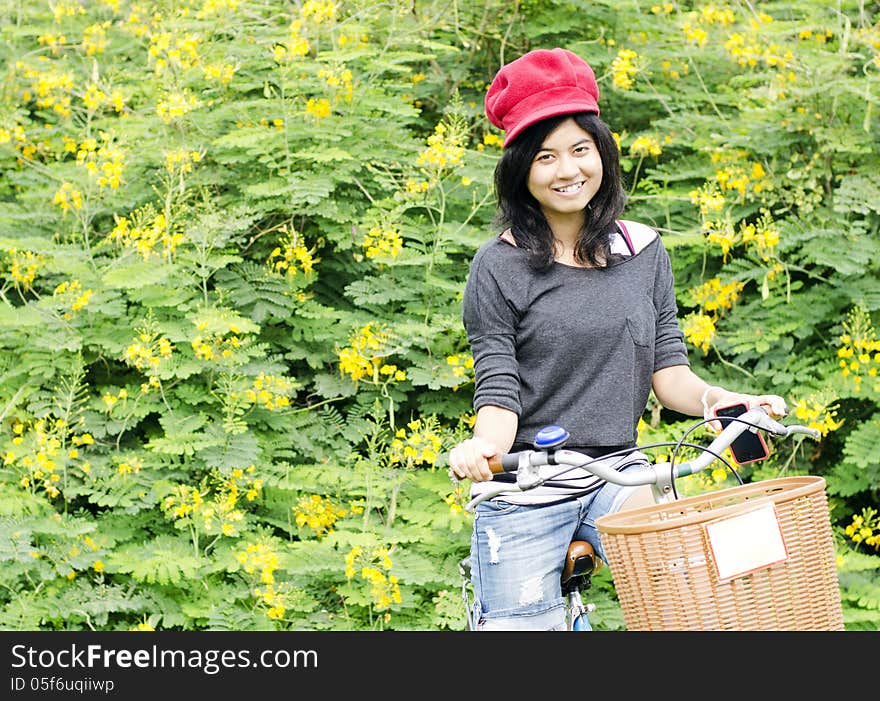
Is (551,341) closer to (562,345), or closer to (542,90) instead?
(562,345)

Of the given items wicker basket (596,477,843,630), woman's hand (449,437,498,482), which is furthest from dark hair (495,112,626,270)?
wicker basket (596,477,843,630)

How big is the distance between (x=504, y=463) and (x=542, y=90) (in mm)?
917

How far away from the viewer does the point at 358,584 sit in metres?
4.26

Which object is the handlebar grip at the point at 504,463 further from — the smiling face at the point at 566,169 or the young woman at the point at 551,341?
the smiling face at the point at 566,169

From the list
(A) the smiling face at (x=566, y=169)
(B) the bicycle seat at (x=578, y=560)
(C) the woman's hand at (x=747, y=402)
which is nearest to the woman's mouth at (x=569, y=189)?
(A) the smiling face at (x=566, y=169)

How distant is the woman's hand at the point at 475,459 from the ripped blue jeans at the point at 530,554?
341 mm

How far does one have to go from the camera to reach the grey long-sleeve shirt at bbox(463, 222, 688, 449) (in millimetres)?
2557

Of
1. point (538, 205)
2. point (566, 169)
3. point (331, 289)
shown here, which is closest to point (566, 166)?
point (566, 169)

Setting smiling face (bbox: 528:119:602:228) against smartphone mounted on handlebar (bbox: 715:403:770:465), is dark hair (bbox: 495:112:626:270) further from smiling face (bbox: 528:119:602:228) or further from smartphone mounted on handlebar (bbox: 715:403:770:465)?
smartphone mounted on handlebar (bbox: 715:403:770:465)

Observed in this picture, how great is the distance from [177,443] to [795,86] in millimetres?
3108

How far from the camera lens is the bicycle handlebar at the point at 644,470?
6.91 feet

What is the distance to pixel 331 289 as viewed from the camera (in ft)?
17.5

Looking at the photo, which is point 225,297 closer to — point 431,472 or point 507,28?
point 431,472
